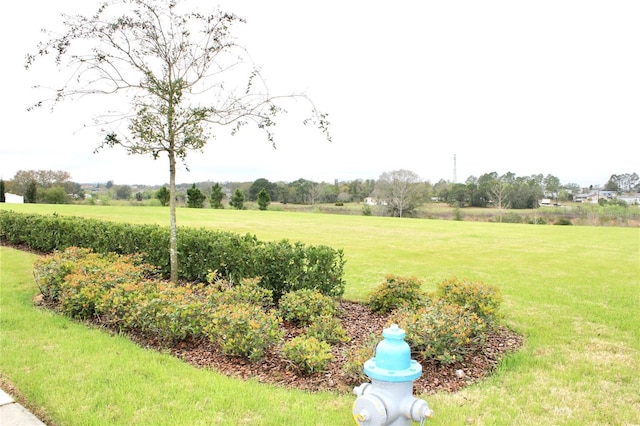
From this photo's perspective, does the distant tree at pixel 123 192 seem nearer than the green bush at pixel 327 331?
No

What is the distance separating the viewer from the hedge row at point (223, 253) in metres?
6.30

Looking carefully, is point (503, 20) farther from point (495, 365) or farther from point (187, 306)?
point (187, 306)

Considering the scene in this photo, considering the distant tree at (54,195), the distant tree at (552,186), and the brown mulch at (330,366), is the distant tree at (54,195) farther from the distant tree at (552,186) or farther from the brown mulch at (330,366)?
the distant tree at (552,186)

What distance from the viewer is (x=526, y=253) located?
13586 mm

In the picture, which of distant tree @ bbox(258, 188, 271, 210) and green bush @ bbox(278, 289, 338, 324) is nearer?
green bush @ bbox(278, 289, 338, 324)

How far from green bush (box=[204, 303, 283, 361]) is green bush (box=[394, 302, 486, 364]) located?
1386mm

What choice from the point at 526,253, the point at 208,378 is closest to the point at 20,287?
the point at 208,378

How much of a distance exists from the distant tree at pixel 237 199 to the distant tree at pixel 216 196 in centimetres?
109

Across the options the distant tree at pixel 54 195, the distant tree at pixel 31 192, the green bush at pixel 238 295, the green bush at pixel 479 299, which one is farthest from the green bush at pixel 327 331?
the distant tree at pixel 31 192

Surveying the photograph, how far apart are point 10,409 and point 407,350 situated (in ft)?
10.1

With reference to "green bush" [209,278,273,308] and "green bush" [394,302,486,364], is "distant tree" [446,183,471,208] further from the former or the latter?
"green bush" [394,302,486,364]

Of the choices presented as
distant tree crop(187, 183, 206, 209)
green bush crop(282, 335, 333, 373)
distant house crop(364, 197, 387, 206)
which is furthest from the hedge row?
distant house crop(364, 197, 387, 206)

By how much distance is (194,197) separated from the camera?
4122cm

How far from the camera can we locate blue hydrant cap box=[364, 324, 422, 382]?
225 centimetres
